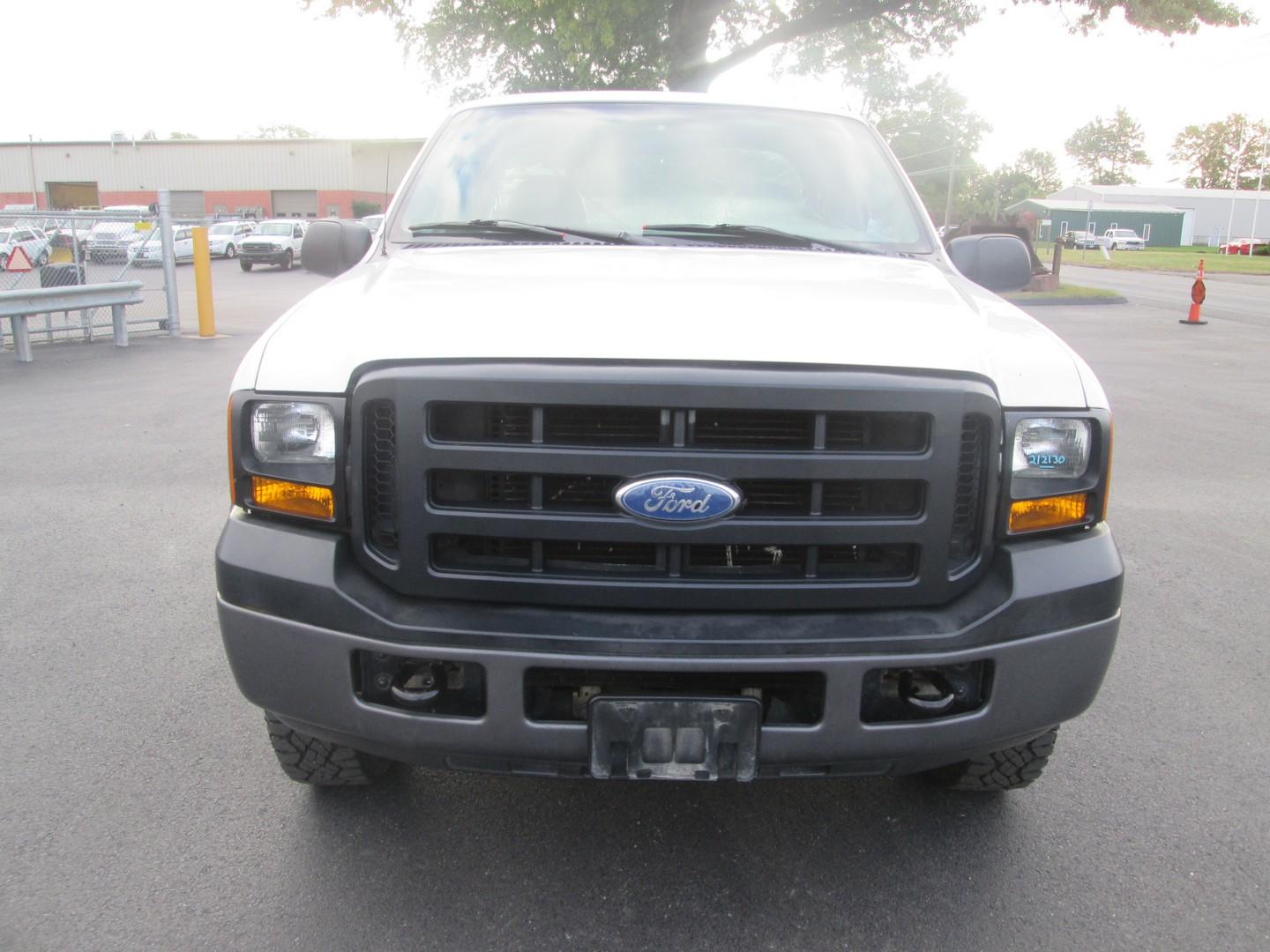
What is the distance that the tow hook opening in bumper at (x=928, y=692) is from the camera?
2.17 metres

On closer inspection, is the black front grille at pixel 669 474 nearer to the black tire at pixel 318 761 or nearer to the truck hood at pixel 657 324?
the truck hood at pixel 657 324

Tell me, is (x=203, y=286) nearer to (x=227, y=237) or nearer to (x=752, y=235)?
(x=752, y=235)

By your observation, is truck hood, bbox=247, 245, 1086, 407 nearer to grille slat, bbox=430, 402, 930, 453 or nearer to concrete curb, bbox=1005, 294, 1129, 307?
grille slat, bbox=430, 402, 930, 453

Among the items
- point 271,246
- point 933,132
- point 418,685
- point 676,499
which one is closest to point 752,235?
point 676,499

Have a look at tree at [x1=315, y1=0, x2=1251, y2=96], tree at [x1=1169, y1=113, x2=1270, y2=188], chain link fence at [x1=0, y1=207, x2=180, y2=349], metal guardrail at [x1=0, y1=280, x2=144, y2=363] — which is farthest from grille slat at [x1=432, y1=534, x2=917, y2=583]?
tree at [x1=1169, y1=113, x2=1270, y2=188]

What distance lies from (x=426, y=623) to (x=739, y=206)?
6.60 ft

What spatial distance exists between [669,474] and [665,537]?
0.13m

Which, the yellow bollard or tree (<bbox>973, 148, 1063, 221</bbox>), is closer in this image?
the yellow bollard

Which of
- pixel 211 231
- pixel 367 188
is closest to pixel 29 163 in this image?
pixel 367 188

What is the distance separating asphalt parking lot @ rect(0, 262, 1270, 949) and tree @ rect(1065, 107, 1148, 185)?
432ft

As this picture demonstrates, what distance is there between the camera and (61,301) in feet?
37.4

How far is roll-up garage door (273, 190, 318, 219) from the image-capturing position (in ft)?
195

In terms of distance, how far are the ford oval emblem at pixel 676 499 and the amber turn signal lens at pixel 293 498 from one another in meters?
0.64

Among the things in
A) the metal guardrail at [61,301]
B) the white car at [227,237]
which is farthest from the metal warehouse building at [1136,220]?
the metal guardrail at [61,301]
